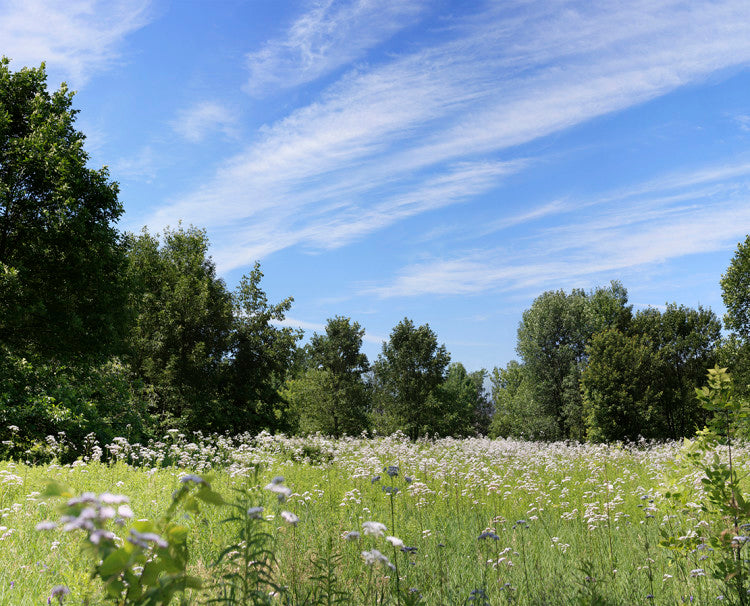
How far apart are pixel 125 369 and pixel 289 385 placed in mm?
24500

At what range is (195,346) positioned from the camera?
78.2 ft

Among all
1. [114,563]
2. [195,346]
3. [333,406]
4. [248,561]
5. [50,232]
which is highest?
[50,232]

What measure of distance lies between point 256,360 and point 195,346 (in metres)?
3.17

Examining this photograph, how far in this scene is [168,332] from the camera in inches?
938

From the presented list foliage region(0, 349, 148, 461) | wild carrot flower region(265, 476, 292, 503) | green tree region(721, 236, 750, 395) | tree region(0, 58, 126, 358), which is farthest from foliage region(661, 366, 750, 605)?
green tree region(721, 236, 750, 395)

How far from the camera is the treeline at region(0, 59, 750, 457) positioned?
639 inches

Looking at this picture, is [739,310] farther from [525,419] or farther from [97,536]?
[97,536]

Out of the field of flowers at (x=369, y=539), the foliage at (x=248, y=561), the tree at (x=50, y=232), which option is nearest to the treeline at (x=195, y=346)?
the tree at (x=50, y=232)

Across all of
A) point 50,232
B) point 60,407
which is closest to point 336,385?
point 60,407

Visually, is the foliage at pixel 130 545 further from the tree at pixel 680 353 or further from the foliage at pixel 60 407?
the tree at pixel 680 353

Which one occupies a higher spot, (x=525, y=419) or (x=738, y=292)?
(x=738, y=292)

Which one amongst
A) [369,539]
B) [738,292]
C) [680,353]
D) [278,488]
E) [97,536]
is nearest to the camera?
[97,536]

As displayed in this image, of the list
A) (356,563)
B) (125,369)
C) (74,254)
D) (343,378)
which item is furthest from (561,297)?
(356,563)

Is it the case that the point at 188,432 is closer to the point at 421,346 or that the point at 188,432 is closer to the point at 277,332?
the point at 277,332
